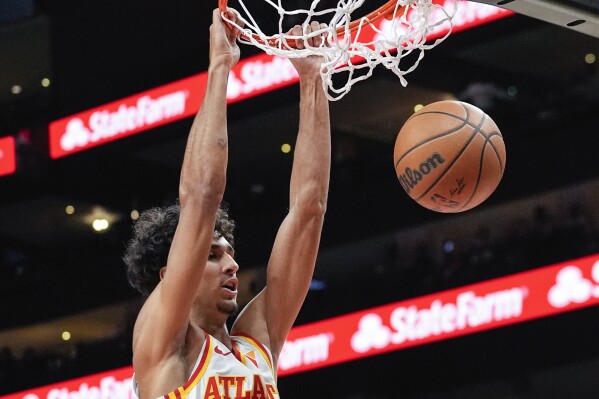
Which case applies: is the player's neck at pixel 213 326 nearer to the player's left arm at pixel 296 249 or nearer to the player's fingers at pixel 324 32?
the player's left arm at pixel 296 249

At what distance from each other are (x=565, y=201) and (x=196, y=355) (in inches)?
153

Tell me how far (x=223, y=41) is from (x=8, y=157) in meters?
5.68

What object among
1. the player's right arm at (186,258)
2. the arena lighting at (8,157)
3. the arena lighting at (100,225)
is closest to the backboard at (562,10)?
the player's right arm at (186,258)

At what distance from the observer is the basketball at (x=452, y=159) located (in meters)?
3.57

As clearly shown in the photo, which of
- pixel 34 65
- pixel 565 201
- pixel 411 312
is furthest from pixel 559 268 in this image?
pixel 34 65

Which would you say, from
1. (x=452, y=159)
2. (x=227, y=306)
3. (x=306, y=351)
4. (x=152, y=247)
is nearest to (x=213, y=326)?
(x=227, y=306)

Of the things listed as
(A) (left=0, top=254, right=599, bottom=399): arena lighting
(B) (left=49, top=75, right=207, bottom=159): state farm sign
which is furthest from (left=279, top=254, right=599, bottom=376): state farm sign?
(B) (left=49, top=75, right=207, bottom=159): state farm sign

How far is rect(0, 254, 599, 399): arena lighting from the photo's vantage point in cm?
619

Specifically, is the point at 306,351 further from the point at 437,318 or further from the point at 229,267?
the point at 229,267

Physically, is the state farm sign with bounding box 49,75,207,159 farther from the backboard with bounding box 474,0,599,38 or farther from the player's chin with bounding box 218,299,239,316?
the player's chin with bounding box 218,299,239,316

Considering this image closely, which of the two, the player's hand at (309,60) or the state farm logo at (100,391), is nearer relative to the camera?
the player's hand at (309,60)

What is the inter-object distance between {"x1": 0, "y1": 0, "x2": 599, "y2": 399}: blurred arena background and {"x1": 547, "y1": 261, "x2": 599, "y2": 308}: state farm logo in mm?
48

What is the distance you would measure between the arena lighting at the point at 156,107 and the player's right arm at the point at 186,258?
383 centimetres

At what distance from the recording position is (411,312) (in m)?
6.68
